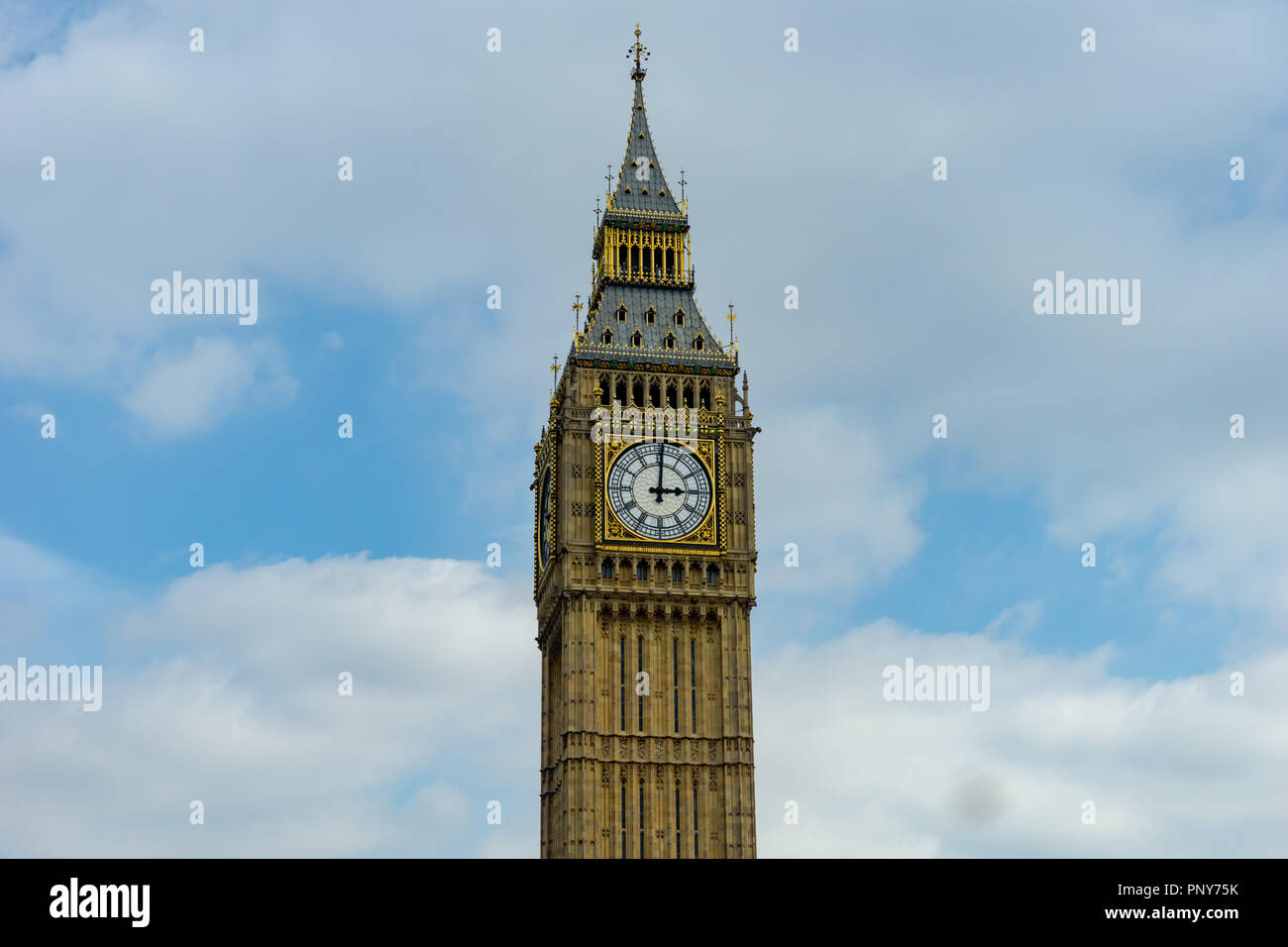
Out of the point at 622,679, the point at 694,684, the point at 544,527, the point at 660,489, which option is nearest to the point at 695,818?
the point at 694,684

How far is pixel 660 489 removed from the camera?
383 ft

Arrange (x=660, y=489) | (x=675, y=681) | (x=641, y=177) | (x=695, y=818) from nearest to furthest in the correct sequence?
(x=695, y=818) → (x=675, y=681) → (x=660, y=489) → (x=641, y=177)

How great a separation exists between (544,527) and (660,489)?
8348 mm

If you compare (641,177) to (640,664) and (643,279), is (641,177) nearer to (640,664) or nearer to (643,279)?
(643,279)

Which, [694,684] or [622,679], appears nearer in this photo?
[622,679]

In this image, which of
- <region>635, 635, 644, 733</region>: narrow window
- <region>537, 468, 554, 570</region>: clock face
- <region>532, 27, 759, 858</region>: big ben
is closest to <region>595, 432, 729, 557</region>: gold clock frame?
<region>532, 27, 759, 858</region>: big ben

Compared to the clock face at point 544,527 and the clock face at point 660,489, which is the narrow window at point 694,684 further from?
the clock face at point 544,527

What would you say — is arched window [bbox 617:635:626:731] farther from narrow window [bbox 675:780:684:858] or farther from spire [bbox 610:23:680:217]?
spire [bbox 610:23:680:217]

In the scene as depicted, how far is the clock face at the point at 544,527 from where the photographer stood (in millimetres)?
120062

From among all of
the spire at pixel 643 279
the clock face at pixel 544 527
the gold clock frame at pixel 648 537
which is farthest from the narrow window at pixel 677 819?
the spire at pixel 643 279

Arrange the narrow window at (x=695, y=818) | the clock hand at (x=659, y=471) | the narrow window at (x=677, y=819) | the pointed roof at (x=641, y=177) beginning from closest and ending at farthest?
the narrow window at (x=677, y=819), the narrow window at (x=695, y=818), the clock hand at (x=659, y=471), the pointed roof at (x=641, y=177)
